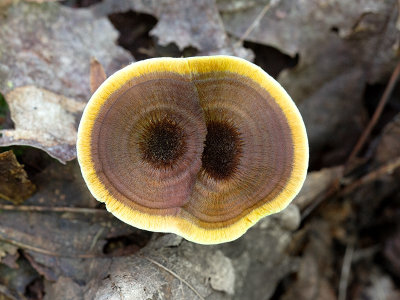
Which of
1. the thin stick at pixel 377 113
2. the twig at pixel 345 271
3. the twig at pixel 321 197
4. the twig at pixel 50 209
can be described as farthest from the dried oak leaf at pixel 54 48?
the twig at pixel 345 271

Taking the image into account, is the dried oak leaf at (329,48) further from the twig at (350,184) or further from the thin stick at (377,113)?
the twig at (350,184)

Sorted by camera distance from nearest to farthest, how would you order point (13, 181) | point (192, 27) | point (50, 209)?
point (13, 181) → point (50, 209) → point (192, 27)

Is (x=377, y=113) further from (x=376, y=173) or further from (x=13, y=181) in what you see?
(x=13, y=181)

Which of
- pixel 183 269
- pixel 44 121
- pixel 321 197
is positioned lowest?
pixel 321 197

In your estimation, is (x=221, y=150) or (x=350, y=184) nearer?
(x=221, y=150)

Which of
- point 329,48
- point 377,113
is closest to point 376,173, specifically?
point 377,113

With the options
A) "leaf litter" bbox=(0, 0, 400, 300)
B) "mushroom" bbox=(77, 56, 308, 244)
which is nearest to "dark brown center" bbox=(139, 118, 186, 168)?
"mushroom" bbox=(77, 56, 308, 244)

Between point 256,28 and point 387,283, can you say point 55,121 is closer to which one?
point 256,28

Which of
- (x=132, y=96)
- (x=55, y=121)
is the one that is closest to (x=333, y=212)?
(x=132, y=96)
